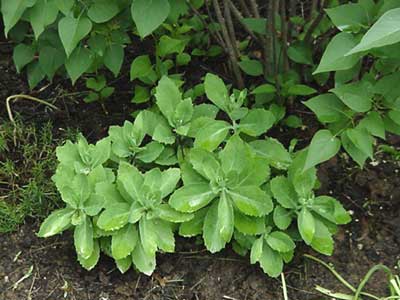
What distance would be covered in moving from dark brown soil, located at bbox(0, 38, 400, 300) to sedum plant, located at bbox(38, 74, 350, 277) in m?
0.10

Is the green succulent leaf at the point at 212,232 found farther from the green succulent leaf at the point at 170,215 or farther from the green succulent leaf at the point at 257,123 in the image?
the green succulent leaf at the point at 257,123

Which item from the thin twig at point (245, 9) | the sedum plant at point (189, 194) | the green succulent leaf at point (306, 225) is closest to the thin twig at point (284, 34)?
the thin twig at point (245, 9)

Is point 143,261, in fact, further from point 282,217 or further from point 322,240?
point 322,240

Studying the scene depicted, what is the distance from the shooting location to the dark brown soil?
2391 mm

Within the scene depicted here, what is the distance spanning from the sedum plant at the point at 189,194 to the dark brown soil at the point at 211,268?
0.10 metres

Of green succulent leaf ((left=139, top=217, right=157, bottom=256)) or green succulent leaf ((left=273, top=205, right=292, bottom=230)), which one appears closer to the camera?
green succulent leaf ((left=139, top=217, right=157, bottom=256))

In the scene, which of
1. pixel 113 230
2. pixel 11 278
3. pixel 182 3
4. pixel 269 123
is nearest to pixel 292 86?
pixel 269 123

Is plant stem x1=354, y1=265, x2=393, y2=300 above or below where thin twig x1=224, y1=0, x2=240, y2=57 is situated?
below

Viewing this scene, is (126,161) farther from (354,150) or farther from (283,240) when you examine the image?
(354,150)

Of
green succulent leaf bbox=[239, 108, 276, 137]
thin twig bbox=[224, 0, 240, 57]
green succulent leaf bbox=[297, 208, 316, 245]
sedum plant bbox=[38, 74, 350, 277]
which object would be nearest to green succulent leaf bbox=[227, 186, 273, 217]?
sedum plant bbox=[38, 74, 350, 277]

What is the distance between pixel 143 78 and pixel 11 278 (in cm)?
88

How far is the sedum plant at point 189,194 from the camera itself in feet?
A: 7.24

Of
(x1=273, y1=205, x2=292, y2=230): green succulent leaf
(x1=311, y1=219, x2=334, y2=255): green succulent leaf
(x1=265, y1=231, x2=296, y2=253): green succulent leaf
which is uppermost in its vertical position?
(x1=273, y1=205, x2=292, y2=230): green succulent leaf

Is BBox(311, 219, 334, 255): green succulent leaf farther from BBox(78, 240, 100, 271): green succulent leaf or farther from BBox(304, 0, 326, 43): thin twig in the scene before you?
BBox(304, 0, 326, 43): thin twig
